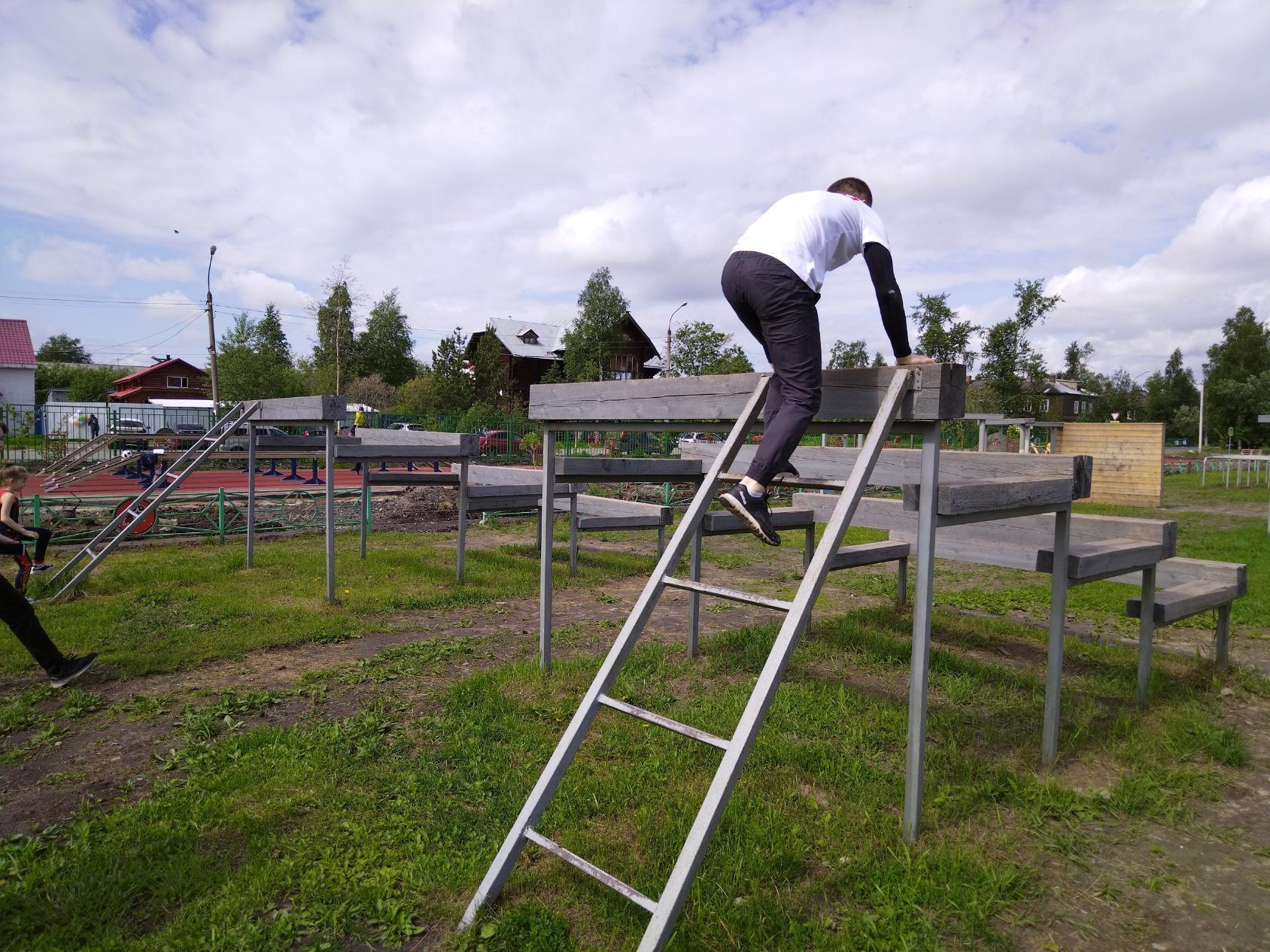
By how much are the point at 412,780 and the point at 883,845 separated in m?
1.99

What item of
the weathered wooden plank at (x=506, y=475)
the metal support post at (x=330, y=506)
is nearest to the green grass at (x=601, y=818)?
the metal support post at (x=330, y=506)

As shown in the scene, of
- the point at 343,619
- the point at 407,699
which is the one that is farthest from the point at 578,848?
the point at 343,619

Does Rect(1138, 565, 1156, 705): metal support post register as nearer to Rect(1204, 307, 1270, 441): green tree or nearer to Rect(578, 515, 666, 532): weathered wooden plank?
Rect(578, 515, 666, 532): weathered wooden plank

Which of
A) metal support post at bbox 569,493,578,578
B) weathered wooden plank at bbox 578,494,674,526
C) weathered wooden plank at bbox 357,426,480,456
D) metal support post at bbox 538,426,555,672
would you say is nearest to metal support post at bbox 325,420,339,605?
weathered wooden plank at bbox 357,426,480,456

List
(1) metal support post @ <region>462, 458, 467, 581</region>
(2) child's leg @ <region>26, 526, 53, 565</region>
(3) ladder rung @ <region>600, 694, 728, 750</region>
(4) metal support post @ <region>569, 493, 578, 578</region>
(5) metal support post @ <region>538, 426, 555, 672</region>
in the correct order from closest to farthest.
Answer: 1. (3) ladder rung @ <region>600, 694, 728, 750</region>
2. (5) metal support post @ <region>538, 426, 555, 672</region>
3. (2) child's leg @ <region>26, 526, 53, 565</region>
4. (1) metal support post @ <region>462, 458, 467, 581</region>
5. (4) metal support post @ <region>569, 493, 578, 578</region>

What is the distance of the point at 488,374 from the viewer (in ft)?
133

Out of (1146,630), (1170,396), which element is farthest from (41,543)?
(1170,396)

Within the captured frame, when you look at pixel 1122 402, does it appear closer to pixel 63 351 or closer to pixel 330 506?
pixel 330 506

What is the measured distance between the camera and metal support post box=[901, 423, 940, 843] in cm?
296

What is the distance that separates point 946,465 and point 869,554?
1.18 metres

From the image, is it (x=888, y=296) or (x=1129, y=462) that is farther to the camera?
(x=1129, y=462)

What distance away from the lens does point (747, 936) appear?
2375 mm

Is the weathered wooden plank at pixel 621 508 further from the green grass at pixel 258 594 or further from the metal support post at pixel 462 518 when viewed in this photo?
the metal support post at pixel 462 518

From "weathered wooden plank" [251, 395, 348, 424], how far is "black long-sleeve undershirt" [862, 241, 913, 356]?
483 centimetres
